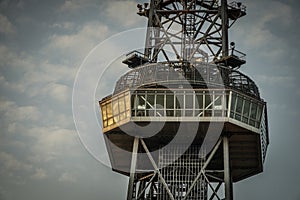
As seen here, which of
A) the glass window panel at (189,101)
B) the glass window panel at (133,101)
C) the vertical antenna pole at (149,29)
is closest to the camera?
the glass window panel at (189,101)

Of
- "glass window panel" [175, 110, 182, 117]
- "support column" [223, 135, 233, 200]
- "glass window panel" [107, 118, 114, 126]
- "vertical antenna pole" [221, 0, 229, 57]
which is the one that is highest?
"vertical antenna pole" [221, 0, 229, 57]

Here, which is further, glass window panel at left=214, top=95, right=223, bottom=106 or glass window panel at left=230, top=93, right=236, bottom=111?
glass window panel at left=214, top=95, right=223, bottom=106

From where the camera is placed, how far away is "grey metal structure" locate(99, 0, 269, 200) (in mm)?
61125

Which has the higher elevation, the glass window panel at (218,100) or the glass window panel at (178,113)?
the glass window panel at (218,100)

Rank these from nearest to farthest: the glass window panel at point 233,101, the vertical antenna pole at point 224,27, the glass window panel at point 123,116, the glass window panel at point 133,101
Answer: the glass window panel at point 233,101 < the glass window panel at point 133,101 < the glass window panel at point 123,116 < the vertical antenna pole at point 224,27

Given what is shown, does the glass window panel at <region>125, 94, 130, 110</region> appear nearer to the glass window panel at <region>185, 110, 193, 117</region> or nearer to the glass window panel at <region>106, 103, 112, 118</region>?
the glass window panel at <region>106, 103, 112, 118</region>

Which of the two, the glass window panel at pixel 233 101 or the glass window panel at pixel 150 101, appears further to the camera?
the glass window panel at pixel 150 101

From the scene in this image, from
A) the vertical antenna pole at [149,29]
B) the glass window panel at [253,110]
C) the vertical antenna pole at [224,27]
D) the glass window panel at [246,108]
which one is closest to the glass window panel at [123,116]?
the vertical antenna pole at [149,29]

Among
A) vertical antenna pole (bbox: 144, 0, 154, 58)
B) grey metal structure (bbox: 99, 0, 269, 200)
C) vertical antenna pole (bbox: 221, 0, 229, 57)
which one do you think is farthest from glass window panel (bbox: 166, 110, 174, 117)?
vertical antenna pole (bbox: 221, 0, 229, 57)

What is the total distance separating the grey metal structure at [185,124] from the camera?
6112cm

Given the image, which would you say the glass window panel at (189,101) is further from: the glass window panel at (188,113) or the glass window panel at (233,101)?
the glass window panel at (233,101)

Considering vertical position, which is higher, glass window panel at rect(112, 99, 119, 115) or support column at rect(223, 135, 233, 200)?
glass window panel at rect(112, 99, 119, 115)

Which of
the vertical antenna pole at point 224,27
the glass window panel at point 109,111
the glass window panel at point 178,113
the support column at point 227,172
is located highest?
the vertical antenna pole at point 224,27

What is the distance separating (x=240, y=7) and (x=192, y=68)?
50.7 feet
